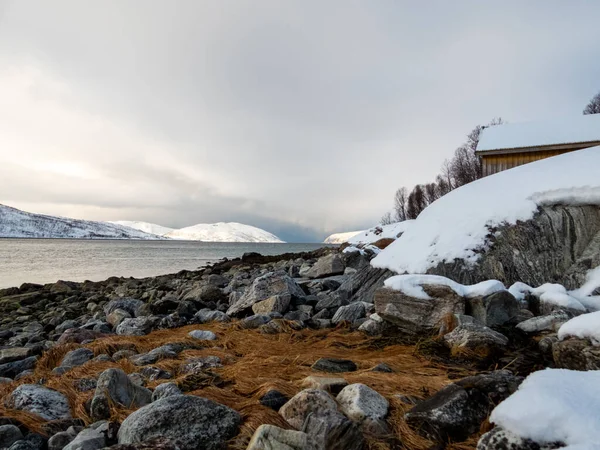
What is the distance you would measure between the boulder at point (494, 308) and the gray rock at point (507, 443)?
2728 mm

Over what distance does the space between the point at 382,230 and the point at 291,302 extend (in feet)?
94.2

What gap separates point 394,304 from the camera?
458 centimetres

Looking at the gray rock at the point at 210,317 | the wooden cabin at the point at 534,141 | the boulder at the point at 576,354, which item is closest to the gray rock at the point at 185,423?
the boulder at the point at 576,354

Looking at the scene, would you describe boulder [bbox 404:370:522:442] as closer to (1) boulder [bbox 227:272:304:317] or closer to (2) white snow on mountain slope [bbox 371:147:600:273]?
(2) white snow on mountain slope [bbox 371:147:600:273]

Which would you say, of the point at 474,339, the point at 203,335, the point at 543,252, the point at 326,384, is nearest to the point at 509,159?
the point at 543,252

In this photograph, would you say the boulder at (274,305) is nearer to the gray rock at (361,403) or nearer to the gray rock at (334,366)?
the gray rock at (334,366)

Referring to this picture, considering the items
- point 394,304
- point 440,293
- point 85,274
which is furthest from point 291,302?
point 85,274

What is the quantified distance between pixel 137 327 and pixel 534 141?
1628cm

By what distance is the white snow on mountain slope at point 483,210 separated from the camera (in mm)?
6209

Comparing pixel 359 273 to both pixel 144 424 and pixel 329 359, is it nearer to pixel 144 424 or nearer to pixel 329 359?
pixel 329 359

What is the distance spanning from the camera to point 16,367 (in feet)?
16.3

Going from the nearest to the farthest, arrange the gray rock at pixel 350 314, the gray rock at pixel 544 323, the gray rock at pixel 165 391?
the gray rock at pixel 165 391 < the gray rock at pixel 544 323 < the gray rock at pixel 350 314

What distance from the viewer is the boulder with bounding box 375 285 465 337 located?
14.2 feet

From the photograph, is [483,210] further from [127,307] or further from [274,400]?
[127,307]
